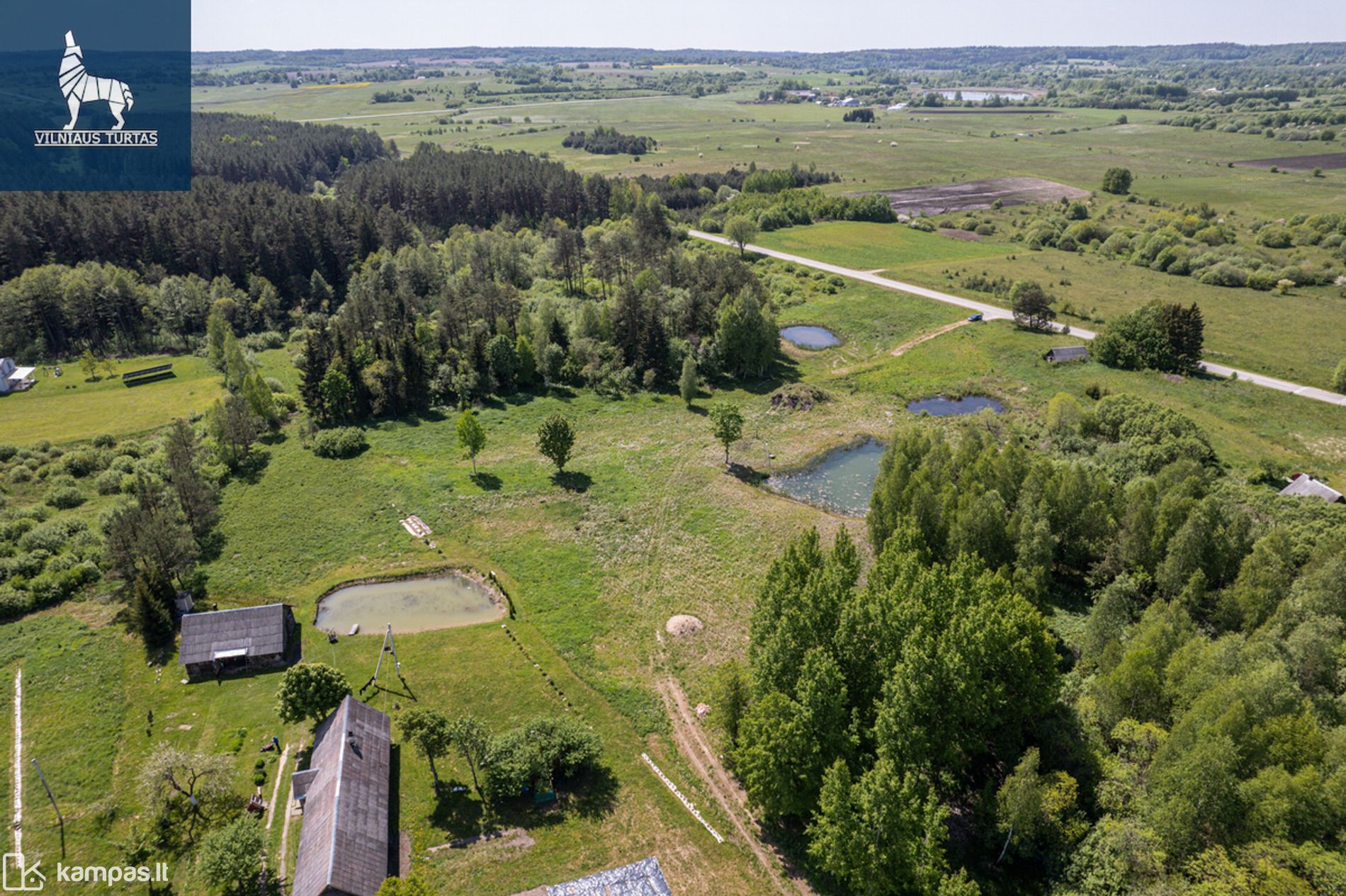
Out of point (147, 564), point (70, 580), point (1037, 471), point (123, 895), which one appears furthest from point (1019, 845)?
point (70, 580)

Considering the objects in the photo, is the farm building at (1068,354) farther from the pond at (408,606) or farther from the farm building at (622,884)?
the farm building at (622,884)

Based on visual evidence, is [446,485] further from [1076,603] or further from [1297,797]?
[1297,797]

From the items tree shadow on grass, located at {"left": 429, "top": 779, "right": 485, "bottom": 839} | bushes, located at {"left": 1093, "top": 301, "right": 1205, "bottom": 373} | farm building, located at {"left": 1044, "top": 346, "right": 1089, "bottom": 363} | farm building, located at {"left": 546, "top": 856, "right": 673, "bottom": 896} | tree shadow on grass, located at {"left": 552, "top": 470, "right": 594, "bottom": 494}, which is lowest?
tree shadow on grass, located at {"left": 429, "top": 779, "right": 485, "bottom": 839}

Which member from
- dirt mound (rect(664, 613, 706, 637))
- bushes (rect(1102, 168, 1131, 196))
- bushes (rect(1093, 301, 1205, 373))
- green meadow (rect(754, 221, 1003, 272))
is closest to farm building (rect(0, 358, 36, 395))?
dirt mound (rect(664, 613, 706, 637))

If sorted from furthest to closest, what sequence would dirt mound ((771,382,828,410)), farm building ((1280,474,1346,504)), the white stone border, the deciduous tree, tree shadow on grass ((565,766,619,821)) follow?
dirt mound ((771,382,828,410)) < farm building ((1280,474,1346,504)) < the deciduous tree < tree shadow on grass ((565,766,619,821)) < the white stone border

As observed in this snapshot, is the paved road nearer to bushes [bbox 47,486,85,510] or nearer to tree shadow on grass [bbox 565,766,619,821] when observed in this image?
tree shadow on grass [bbox 565,766,619,821]

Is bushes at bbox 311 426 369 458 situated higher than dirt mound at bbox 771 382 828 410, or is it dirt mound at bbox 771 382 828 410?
dirt mound at bbox 771 382 828 410
